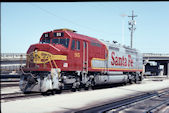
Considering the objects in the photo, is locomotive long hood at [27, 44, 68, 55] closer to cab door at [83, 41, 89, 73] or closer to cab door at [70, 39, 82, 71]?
cab door at [70, 39, 82, 71]

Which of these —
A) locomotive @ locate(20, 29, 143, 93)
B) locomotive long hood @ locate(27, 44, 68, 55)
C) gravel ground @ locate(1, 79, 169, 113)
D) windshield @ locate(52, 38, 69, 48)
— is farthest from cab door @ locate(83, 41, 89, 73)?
gravel ground @ locate(1, 79, 169, 113)

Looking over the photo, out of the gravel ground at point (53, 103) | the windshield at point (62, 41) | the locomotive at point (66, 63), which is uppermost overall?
the windshield at point (62, 41)

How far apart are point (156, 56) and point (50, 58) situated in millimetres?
57411

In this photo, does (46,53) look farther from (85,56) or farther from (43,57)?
(85,56)

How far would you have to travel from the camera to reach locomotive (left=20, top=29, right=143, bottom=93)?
45.0 feet

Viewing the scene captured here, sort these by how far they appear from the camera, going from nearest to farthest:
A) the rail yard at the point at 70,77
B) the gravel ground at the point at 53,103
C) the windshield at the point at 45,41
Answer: the gravel ground at the point at 53,103 < the rail yard at the point at 70,77 < the windshield at the point at 45,41

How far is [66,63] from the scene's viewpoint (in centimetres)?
1475

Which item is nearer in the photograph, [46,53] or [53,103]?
[53,103]

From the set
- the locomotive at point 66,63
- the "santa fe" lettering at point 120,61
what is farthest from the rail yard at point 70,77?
the "santa fe" lettering at point 120,61

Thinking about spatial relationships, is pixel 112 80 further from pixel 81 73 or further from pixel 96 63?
pixel 81 73

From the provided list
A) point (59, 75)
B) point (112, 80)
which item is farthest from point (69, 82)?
point (112, 80)

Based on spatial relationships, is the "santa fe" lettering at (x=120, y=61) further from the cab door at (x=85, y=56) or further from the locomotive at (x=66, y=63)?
the cab door at (x=85, y=56)

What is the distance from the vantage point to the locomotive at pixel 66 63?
1371 cm

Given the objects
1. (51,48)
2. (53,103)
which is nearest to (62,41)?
(51,48)
